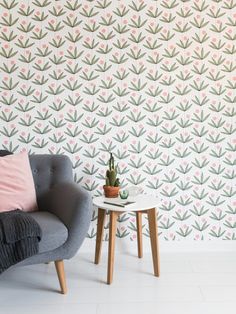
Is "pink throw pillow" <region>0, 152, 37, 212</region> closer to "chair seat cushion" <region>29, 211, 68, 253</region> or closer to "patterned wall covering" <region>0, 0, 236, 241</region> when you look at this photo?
"chair seat cushion" <region>29, 211, 68, 253</region>

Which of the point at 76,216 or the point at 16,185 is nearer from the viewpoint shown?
the point at 76,216

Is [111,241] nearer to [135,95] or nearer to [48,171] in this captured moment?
[48,171]

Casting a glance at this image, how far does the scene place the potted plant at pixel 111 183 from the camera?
2.20 metres

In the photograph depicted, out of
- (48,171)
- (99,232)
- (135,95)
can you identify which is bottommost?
(99,232)

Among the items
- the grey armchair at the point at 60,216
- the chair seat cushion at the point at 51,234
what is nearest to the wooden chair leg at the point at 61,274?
the grey armchair at the point at 60,216

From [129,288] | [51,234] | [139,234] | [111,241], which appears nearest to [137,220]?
[139,234]

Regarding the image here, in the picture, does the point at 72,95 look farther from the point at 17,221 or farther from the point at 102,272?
the point at 102,272

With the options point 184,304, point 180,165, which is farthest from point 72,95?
point 184,304

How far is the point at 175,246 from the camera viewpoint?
2.48 meters

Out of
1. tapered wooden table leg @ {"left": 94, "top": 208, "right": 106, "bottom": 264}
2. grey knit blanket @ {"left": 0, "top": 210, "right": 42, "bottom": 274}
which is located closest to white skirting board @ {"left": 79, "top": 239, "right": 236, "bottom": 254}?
tapered wooden table leg @ {"left": 94, "top": 208, "right": 106, "bottom": 264}

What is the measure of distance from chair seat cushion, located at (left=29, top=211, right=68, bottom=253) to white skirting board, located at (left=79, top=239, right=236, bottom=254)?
0.68m

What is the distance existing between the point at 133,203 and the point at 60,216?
1.48 ft

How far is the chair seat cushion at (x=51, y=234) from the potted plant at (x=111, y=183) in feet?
1.48

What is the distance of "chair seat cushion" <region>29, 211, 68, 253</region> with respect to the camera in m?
1.71
